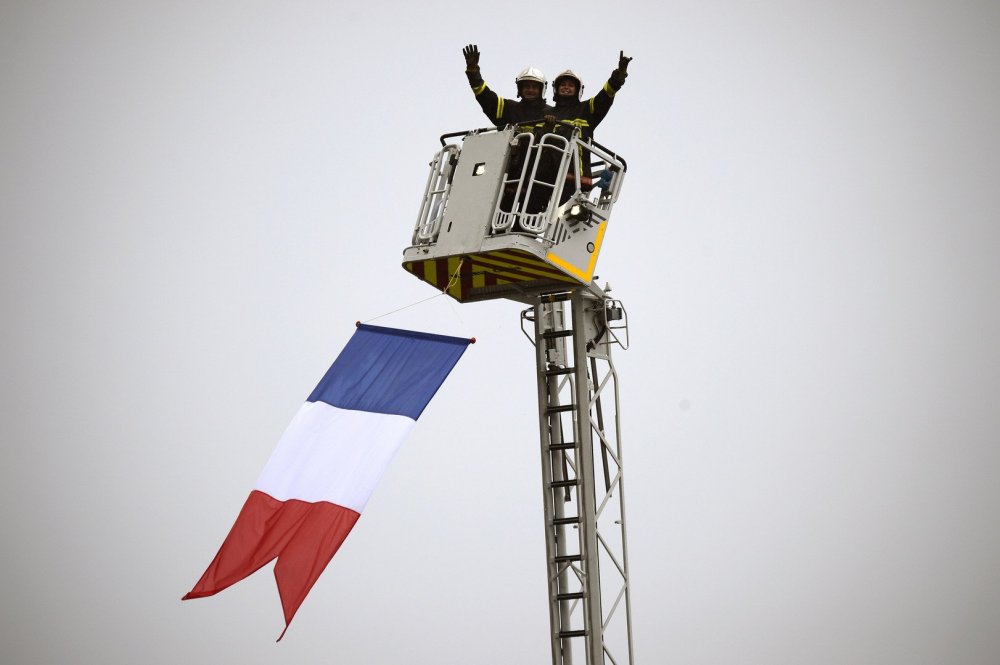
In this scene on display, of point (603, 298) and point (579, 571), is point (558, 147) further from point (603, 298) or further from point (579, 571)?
point (579, 571)

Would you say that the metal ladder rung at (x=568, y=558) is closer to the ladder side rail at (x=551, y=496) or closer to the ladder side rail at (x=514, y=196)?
the ladder side rail at (x=551, y=496)

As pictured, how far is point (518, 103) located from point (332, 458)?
464cm

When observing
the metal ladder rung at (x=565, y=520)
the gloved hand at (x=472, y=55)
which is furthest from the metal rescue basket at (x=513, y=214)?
the metal ladder rung at (x=565, y=520)

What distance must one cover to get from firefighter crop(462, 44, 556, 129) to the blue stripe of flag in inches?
108

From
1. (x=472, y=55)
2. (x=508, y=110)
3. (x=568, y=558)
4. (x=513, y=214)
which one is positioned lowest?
(x=568, y=558)

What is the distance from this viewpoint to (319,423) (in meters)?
15.9

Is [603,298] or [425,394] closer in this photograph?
[425,394]

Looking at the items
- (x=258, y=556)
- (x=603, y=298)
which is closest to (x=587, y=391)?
(x=603, y=298)

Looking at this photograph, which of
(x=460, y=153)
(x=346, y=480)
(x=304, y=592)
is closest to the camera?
(x=304, y=592)

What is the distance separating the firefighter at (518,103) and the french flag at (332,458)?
2.80m

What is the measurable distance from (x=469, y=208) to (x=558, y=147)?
1182 mm

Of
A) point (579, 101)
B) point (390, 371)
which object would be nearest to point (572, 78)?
point (579, 101)

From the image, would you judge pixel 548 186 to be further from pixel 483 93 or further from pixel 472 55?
pixel 472 55

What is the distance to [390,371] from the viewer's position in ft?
52.0
